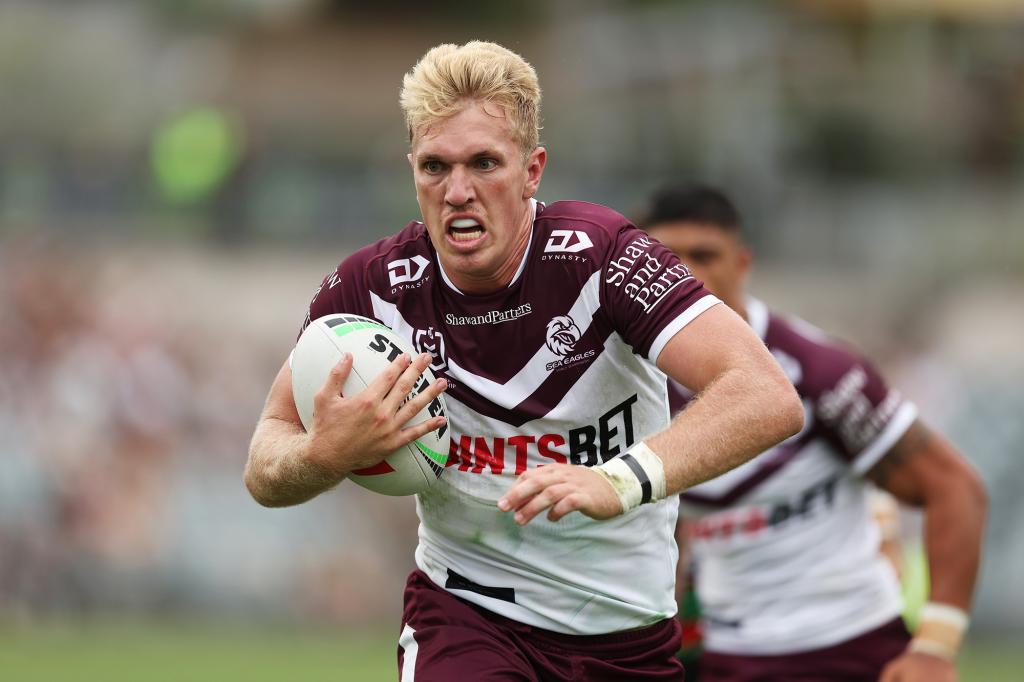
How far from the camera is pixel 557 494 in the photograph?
446 centimetres

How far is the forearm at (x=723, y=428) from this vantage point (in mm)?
4758

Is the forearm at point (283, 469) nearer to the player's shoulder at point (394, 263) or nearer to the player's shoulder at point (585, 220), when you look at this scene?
the player's shoulder at point (394, 263)

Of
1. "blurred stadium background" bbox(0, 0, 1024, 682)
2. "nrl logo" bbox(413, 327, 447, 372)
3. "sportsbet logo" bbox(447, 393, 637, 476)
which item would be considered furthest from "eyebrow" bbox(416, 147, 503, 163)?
"blurred stadium background" bbox(0, 0, 1024, 682)

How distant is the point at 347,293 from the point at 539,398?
768 millimetres

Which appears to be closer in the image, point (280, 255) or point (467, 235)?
point (467, 235)

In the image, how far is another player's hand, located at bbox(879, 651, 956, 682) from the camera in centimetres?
651

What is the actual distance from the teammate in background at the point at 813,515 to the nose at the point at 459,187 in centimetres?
208

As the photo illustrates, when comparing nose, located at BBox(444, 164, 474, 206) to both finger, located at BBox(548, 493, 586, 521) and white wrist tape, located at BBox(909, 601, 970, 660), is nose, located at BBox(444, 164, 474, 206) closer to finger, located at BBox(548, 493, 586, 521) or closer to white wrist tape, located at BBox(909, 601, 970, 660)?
finger, located at BBox(548, 493, 586, 521)

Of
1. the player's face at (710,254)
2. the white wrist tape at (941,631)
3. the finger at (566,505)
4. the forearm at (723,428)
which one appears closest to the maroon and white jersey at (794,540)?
the player's face at (710,254)

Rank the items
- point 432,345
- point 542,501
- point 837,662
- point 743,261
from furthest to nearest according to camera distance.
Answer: point 743,261 < point 837,662 < point 432,345 < point 542,501

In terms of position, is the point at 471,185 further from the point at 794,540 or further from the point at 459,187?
the point at 794,540

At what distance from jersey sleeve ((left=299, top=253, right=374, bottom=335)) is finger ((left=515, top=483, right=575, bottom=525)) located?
1307mm

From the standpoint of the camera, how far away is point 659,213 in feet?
24.2

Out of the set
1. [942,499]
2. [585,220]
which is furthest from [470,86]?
[942,499]
